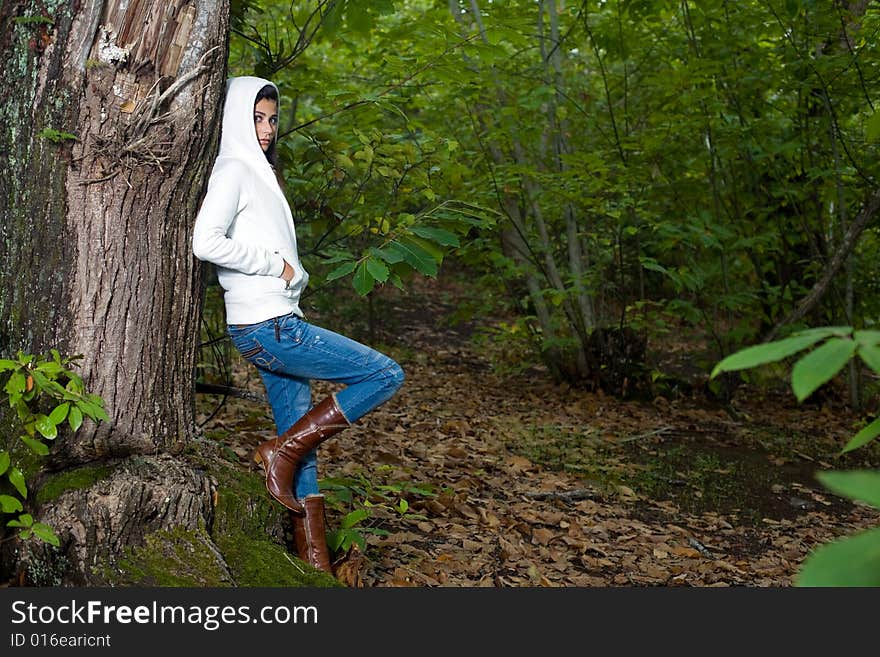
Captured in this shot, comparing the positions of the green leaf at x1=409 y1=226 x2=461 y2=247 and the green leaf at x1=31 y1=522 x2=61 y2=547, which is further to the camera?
the green leaf at x1=409 y1=226 x2=461 y2=247

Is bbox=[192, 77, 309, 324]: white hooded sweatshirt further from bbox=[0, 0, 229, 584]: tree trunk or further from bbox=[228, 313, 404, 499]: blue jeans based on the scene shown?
bbox=[0, 0, 229, 584]: tree trunk

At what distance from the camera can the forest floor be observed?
406cm

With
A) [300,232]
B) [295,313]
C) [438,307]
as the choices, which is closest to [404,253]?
[295,313]

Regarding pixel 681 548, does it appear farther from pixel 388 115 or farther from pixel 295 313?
pixel 388 115

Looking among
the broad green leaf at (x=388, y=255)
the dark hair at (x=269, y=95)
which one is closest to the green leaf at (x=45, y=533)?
the broad green leaf at (x=388, y=255)

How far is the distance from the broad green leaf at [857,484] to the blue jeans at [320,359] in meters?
2.35

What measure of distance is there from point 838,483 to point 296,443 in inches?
102

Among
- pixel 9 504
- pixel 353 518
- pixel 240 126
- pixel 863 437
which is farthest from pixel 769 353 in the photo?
pixel 353 518

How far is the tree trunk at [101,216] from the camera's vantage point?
2795mm

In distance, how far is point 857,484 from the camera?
33.6 inches

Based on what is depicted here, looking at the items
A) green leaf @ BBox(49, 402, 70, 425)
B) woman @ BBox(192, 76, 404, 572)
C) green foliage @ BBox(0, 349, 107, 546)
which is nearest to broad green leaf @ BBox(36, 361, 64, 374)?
green foliage @ BBox(0, 349, 107, 546)

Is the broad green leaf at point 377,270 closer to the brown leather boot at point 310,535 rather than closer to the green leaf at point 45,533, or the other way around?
the brown leather boot at point 310,535

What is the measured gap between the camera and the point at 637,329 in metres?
8.20

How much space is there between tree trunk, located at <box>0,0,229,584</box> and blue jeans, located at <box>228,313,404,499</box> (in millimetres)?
369
